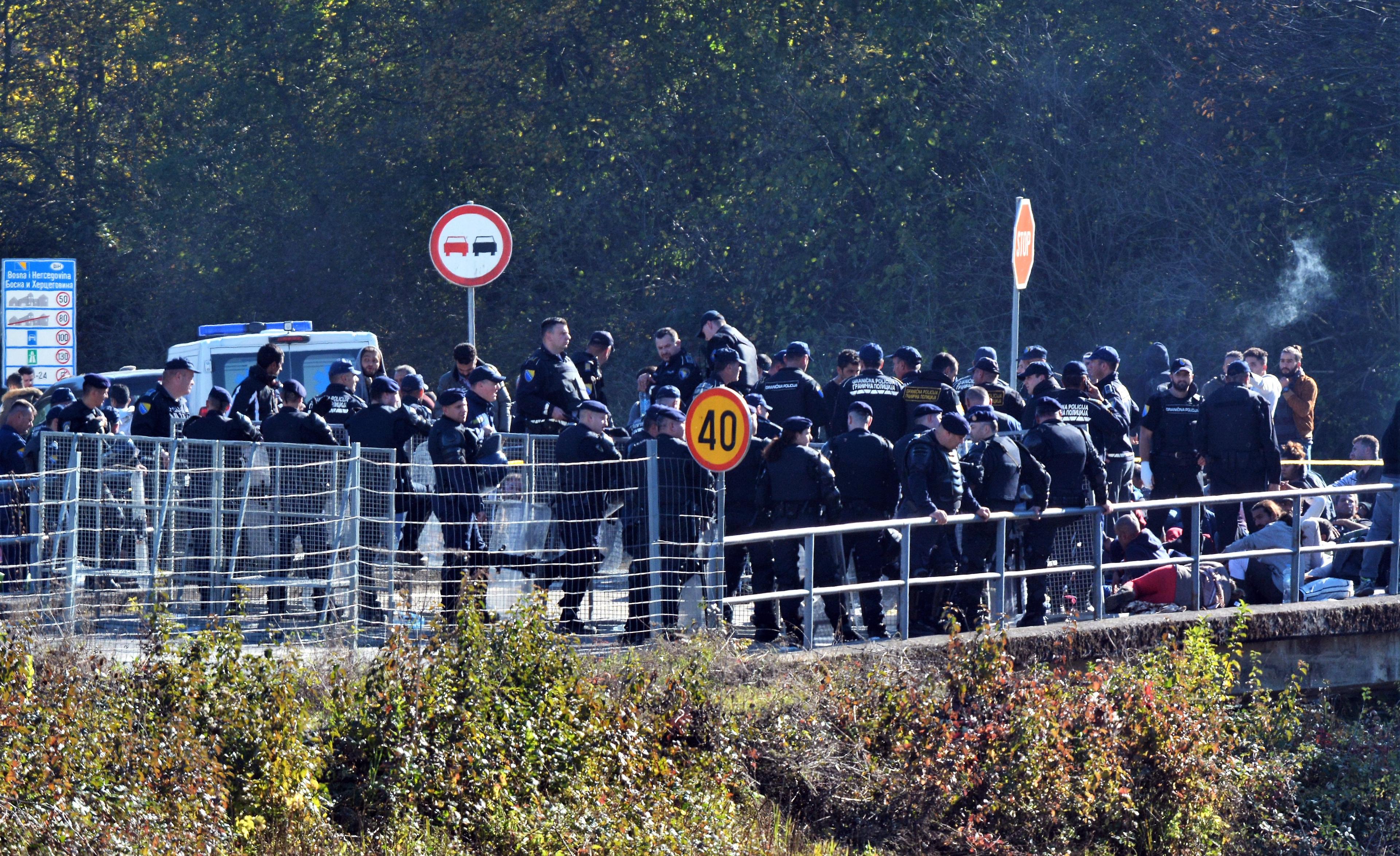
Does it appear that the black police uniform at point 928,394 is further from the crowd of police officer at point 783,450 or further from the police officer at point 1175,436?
the police officer at point 1175,436

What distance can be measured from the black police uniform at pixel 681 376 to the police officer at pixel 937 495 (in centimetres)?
257

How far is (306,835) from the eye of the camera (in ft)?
29.1

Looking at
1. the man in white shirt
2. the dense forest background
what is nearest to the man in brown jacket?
the man in white shirt

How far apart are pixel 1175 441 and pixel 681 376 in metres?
3.94

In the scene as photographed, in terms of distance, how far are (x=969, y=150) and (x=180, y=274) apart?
620 inches

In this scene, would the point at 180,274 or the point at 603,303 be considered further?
the point at 180,274

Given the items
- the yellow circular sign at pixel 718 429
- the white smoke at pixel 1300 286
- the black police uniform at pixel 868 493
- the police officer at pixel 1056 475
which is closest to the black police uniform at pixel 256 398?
the black police uniform at pixel 868 493

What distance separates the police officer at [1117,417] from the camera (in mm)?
13547

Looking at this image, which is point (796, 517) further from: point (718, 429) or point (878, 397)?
point (878, 397)

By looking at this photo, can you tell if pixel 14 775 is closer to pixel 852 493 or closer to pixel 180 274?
pixel 852 493

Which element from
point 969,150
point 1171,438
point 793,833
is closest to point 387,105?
point 969,150

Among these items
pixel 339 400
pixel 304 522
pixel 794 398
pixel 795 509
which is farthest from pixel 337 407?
pixel 795 509

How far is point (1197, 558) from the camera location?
12.5 meters

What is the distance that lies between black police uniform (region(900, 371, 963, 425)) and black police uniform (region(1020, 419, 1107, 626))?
71 cm
